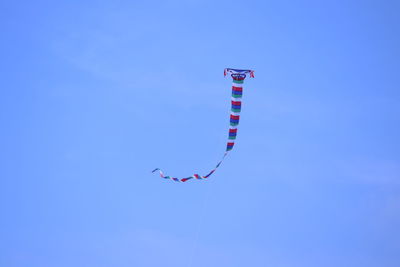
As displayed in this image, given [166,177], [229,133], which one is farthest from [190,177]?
[229,133]

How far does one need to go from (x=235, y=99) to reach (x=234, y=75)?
7.05ft

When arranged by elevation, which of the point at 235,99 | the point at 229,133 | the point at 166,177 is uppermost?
the point at 235,99

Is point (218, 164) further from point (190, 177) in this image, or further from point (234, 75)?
point (234, 75)

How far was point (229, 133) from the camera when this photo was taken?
4234 centimetres

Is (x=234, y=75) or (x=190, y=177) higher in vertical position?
(x=234, y=75)

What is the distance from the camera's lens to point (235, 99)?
42250 mm

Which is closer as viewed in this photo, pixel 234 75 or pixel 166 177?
pixel 166 177

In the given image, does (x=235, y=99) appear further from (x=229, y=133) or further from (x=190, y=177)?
(x=190, y=177)

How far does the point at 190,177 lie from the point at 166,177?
1.99 metres

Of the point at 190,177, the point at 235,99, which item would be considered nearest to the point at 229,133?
the point at 235,99

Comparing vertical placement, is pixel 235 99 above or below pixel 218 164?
above

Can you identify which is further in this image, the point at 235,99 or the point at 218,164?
the point at 235,99

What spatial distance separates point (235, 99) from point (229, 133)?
10.1ft

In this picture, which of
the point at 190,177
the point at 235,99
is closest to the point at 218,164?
the point at 190,177
